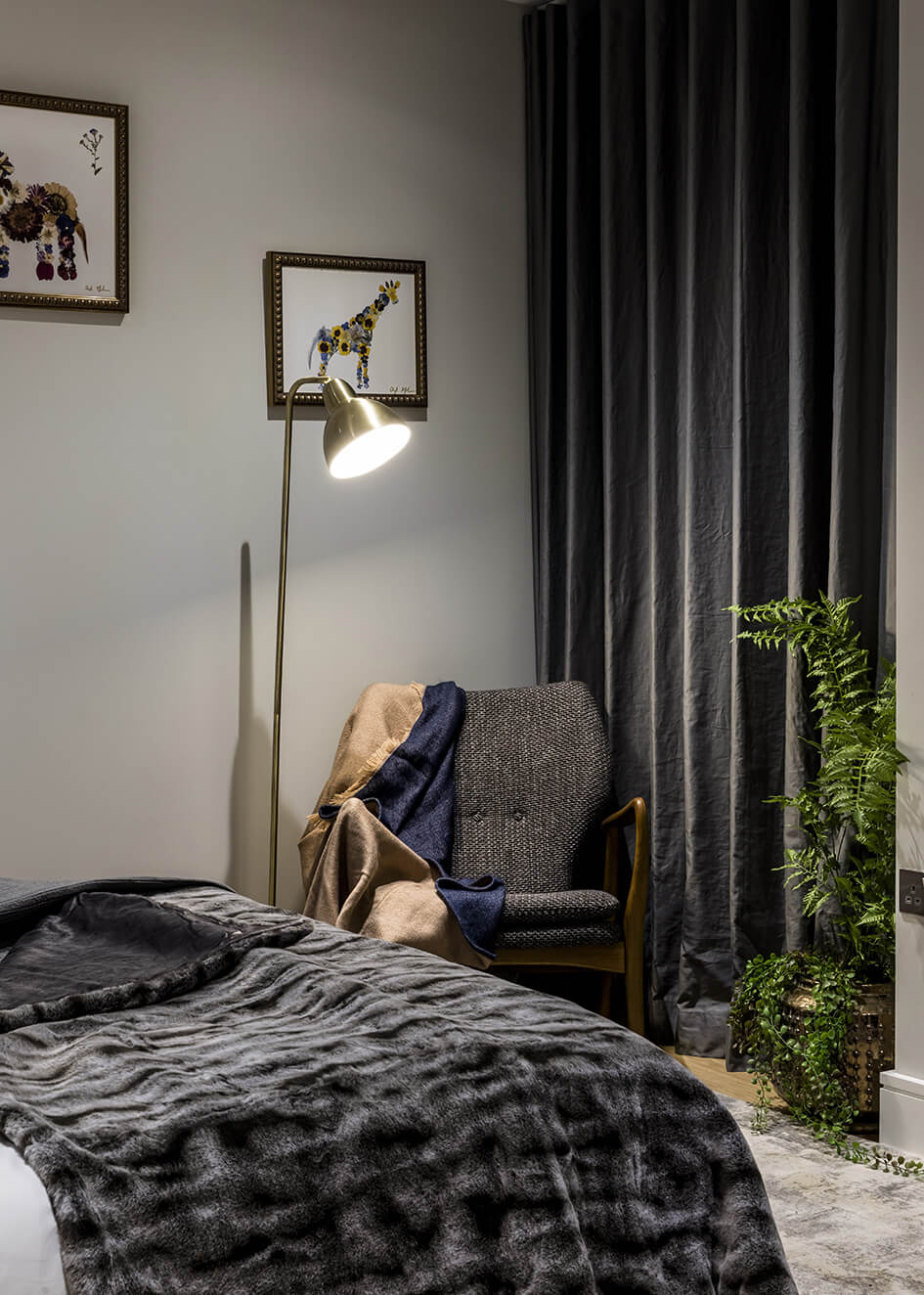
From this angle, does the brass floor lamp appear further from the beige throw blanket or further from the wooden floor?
the wooden floor

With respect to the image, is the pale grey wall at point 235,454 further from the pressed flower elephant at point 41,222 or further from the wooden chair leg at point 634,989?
the wooden chair leg at point 634,989

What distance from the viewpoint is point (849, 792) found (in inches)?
110

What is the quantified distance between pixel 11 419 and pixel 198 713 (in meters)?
Result: 0.92

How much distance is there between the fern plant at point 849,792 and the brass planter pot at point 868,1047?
0.25 ft

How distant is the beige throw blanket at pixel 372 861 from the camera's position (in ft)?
10.1

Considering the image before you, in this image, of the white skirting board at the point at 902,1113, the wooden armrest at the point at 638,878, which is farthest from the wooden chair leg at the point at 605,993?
the white skirting board at the point at 902,1113

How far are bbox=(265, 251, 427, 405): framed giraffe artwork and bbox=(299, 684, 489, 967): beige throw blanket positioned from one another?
0.90m

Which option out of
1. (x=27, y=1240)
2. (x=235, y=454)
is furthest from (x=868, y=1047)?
(x=235, y=454)

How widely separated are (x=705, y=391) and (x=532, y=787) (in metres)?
1.14

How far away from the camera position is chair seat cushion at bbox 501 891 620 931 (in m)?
3.16

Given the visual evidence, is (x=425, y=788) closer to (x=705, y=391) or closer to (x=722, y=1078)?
(x=722, y=1078)

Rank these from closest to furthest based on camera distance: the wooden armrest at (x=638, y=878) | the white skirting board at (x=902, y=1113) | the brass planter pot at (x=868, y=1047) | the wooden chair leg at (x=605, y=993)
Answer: the white skirting board at (x=902, y=1113), the brass planter pot at (x=868, y=1047), the wooden armrest at (x=638, y=878), the wooden chair leg at (x=605, y=993)

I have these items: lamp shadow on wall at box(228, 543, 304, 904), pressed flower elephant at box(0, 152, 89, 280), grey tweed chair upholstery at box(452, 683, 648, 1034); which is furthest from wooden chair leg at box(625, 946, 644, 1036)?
pressed flower elephant at box(0, 152, 89, 280)

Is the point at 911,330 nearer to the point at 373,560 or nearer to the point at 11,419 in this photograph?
the point at 373,560
